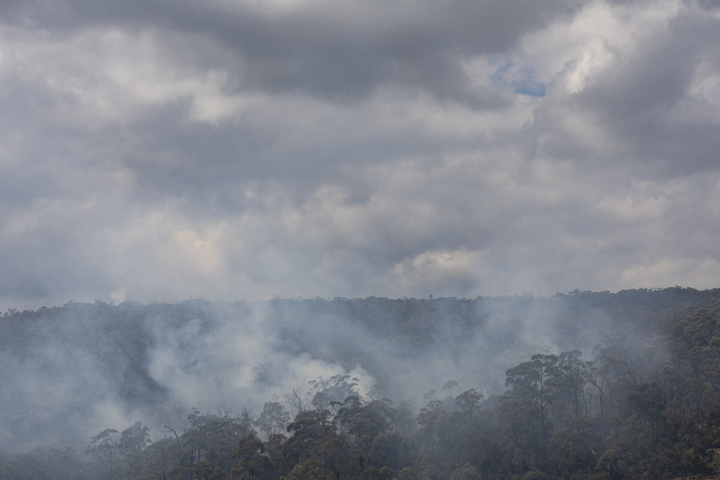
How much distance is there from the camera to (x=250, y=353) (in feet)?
466

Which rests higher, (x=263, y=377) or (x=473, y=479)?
(x=263, y=377)

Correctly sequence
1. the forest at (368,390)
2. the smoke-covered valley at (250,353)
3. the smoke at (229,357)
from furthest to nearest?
the smoke at (229,357), the smoke-covered valley at (250,353), the forest at (368,390)

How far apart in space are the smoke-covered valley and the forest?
571mm

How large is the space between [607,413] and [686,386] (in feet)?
55.2

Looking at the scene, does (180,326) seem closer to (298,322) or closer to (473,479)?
(298,322)

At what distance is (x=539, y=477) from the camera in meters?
57.9

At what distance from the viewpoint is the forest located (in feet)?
203

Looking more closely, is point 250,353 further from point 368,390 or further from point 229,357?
point 368,390

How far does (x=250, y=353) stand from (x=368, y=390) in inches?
1583

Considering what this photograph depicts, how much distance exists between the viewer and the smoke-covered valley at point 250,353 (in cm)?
11206

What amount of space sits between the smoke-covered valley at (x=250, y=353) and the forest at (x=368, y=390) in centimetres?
57

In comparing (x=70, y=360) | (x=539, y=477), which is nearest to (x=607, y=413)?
(x=539, y=477)

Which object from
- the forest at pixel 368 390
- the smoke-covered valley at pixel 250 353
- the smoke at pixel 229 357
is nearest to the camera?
the forest at pixel 368 390

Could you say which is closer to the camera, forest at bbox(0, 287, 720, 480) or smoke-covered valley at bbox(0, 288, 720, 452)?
forest at bbox(0, 287, 720, 480)
